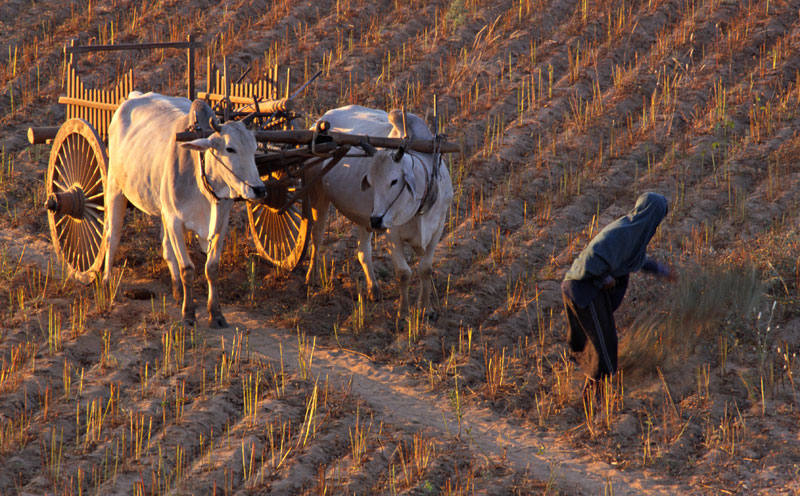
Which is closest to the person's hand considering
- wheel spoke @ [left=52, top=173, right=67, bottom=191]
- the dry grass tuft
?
the dry grass tuft

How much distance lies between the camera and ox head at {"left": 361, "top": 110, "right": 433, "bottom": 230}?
7.37m

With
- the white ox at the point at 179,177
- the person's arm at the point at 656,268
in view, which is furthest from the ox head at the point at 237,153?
the person's arm at the point at 656,268

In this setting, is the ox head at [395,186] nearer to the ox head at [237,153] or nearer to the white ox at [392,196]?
the white ox at [392,196]

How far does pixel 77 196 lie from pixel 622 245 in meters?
4.61

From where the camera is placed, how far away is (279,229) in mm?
8734

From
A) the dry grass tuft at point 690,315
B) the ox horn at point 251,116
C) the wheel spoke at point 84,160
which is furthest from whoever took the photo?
the wheel spoke at point 84,160

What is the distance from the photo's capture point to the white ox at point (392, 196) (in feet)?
24.4

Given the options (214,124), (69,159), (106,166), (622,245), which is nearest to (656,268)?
(622,245)

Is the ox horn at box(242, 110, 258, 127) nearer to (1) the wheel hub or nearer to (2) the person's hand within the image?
(1) the wheel hub

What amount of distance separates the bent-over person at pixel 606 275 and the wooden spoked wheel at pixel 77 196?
3.97m

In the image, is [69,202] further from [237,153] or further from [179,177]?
[237,153]

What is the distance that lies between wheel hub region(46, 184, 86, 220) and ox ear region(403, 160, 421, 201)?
2843 mm

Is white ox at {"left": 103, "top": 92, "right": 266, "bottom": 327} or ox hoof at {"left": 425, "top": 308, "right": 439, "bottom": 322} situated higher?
white ox at {"left": 103, "top": 92, "right": 266, "bottom": 327}

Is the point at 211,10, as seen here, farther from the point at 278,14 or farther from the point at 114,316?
the point at 114,316
